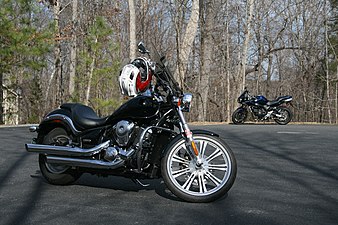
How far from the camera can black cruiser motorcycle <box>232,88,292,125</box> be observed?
19.3 m

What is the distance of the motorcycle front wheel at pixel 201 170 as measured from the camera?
15.6ft

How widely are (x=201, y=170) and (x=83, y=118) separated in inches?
60.9

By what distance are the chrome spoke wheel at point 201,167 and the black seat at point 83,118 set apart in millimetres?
989

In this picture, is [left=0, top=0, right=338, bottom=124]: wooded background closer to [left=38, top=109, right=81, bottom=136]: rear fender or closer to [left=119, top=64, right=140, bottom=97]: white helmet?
[left=38, top=109, right=81, bottom=136]: rear fender

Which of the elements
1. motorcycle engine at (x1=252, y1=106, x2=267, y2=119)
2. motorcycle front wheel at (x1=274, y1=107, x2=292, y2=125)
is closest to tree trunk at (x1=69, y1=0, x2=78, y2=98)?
motorcycle engine at (x1=252, y1=106, x2=267, y2=119)

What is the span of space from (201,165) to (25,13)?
61.3 ft

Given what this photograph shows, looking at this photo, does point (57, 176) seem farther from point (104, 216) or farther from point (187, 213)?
point (187, 213)

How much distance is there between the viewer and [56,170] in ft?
18.7

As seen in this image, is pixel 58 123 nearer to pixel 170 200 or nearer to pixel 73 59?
pixel 170 200

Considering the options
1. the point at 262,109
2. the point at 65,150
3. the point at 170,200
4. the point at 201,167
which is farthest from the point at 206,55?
the point at 170,200

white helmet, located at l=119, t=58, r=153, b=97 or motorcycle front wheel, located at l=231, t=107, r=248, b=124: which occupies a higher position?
white helmet, located at l=119, t=58, r=153, b=97

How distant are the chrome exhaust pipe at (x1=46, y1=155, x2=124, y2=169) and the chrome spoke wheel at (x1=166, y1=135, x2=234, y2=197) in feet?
1.80

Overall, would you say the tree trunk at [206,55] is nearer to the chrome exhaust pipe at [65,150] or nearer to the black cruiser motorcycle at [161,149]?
the chrome exhaust pipe at [65,150]

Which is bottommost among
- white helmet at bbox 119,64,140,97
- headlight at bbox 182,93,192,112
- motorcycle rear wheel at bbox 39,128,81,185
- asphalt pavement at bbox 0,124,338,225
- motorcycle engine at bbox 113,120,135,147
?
asphalt pavement at bbox 0,124,338,225
